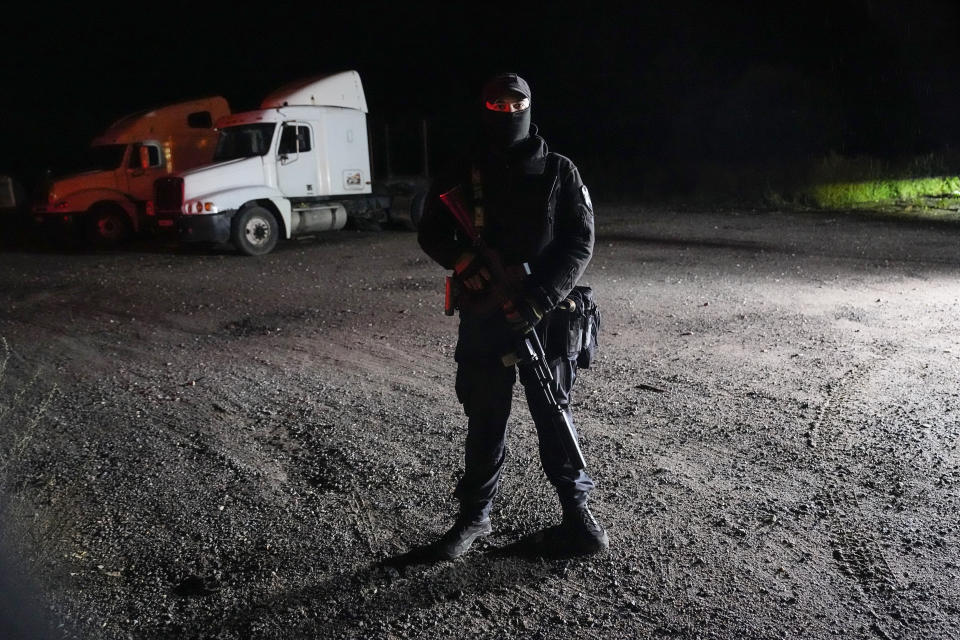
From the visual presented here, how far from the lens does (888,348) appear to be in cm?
627

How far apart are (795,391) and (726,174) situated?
60.8 ft

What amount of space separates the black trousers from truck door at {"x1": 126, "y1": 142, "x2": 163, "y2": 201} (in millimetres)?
14111

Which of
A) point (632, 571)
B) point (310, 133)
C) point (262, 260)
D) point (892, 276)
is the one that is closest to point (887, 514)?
point (632, 571)

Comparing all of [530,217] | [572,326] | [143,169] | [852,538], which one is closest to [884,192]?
→ [143,169]

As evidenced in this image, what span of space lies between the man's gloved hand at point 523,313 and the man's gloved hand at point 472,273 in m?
0.14

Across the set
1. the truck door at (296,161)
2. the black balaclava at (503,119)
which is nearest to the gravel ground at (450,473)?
the black balaclava at (503,119)

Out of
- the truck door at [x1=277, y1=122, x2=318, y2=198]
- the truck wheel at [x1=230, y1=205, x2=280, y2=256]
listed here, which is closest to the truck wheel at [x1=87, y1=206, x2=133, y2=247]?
the truck wheel at [x1=230, y1=205, x2=280, y2=256]

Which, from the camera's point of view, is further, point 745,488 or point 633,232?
point 633,232

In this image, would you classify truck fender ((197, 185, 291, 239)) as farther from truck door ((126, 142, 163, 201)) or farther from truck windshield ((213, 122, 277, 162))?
truck door ((126, 142, 163, 201))

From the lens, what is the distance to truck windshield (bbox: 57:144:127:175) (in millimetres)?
15227

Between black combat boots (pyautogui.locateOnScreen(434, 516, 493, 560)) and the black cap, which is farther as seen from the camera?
black combat boots (pyautogui.locateOnScreen(434, 516, 493, 560))

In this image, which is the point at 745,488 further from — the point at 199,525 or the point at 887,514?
the point at 199,525

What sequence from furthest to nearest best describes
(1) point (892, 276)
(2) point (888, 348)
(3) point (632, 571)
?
(1) point (892, 276), (2) point (888, 348), (3) point (632, 571)

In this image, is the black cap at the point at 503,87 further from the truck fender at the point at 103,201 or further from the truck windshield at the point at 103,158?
the truck windshield at the point at 103,158
